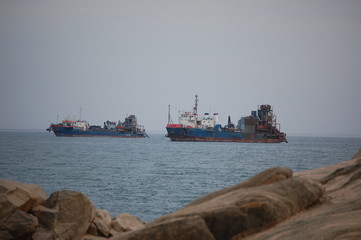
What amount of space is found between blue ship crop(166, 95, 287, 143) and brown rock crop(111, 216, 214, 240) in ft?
346

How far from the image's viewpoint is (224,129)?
11769 centimetres

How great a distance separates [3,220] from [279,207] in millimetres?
6559

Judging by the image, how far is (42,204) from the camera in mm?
11938

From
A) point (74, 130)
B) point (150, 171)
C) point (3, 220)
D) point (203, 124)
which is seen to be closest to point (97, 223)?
point (3, 220)

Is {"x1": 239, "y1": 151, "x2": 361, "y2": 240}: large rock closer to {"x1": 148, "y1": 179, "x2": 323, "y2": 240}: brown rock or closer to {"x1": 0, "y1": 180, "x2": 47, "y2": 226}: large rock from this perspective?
{"x1": 148, "y1": 179, "x2": 323, "y2": 240}: brown rock

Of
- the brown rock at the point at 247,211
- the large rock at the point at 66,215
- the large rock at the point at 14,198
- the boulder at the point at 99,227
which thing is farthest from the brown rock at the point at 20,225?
the brown rock at the point at 247,211

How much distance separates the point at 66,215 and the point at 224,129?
107 metres

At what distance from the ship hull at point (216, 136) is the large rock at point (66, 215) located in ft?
331

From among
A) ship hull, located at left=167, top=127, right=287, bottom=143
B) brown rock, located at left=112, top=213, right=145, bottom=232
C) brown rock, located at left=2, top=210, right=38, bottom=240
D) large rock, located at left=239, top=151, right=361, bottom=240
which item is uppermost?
ship hull, located at left=167, top=127, right=287, bottom=143

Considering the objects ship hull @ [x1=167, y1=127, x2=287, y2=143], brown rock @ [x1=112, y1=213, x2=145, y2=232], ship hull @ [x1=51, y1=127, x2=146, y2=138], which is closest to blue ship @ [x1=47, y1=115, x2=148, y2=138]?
ship hull @ [x1=51, y1=127, x2=146, y2=138]

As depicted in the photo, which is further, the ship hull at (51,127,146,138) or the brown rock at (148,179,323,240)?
the ship hull at (51,127,146,138)

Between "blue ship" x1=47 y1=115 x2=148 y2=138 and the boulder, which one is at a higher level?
"blue ship" x1=47 y1=115 x2=148 y2=138

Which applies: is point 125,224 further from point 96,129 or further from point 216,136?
point 96,129

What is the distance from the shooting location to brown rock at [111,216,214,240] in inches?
253
